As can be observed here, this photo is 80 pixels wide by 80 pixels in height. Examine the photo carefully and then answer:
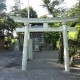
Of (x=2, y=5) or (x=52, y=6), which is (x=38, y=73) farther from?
(x=2, y=5)

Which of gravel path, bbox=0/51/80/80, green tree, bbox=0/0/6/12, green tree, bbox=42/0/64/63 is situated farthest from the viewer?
green tree, bbox=0/0/6/12

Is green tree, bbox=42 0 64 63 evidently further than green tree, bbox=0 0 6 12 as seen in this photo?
No

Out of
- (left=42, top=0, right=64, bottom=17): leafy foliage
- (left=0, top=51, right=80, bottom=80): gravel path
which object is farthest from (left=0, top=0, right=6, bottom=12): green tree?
(left=0, top=51, right=80, bottom=80): gravel path

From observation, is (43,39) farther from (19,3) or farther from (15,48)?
(19,3)

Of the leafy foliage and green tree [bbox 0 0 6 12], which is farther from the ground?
green tree [bbox 0 0 6 12]

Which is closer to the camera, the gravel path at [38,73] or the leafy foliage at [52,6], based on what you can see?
the gravel path at [38,73]

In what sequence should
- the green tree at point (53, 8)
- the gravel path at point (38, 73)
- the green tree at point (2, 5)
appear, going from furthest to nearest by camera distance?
the green tree at point (2, 5), the green tree at point (53, 8), the gravel path at point (38, 73)

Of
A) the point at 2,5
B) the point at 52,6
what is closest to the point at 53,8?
the point at 52,6

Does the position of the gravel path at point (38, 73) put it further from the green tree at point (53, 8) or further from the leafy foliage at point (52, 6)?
the leafy foliage at point (52, 6)

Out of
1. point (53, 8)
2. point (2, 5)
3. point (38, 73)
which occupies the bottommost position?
point (38, 73)

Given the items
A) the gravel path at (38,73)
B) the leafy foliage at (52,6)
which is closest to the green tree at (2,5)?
the leafy foliage at (52,6)

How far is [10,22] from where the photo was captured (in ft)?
111

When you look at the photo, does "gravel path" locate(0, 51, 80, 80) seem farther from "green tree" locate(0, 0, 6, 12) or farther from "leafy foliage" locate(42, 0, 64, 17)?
"green tree" locate(0, 0, 6, 12)

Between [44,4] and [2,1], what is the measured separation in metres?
17.2
